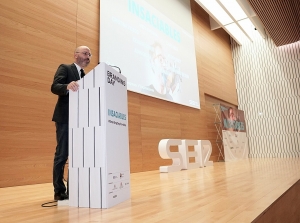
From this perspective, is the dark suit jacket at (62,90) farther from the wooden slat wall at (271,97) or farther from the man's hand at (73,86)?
the wooden slat wall at (271,97)

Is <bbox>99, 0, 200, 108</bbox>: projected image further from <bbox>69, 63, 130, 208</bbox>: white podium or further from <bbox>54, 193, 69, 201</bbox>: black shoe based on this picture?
<bbox>54, 193, 69, 201</bbox>: black shoe

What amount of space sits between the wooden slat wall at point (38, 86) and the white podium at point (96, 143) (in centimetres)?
171

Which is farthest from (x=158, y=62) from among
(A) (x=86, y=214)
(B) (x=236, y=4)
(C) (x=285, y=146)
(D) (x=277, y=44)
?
(C) (x=285, y=146)

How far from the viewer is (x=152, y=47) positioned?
17.7 ft

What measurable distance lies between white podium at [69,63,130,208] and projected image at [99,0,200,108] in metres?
2.56

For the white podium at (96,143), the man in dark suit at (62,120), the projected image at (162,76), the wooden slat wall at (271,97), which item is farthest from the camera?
the wooden slat wall at (271,97)

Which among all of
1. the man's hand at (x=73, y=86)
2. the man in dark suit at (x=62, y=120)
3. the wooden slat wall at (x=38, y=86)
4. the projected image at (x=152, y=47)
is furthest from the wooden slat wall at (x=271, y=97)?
the man's hand at (x=73, y=86)

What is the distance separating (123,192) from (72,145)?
0.52 meters

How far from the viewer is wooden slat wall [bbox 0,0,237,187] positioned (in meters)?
3.15

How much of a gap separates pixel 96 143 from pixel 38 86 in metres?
2.18

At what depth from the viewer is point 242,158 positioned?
7887mm

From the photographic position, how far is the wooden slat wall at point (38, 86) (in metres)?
3.15

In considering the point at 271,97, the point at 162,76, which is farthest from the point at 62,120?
the point at 271,97

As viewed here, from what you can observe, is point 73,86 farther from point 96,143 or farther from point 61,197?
point 61,197
